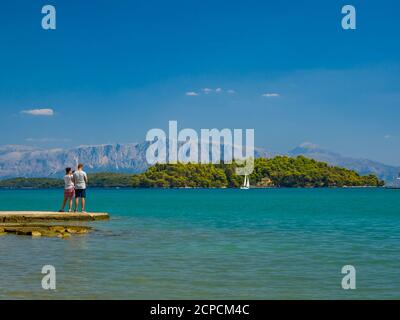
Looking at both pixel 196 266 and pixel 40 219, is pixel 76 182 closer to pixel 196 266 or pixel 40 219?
pixel 40 219

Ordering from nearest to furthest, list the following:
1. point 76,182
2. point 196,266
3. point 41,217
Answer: point 196,266, point 76,182, point 41,217

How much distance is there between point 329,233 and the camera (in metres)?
39.1

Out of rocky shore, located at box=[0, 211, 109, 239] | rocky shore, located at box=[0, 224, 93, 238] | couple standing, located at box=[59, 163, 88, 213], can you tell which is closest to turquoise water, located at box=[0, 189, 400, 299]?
rocky shore, located at box=[0, 224, 93, 238]

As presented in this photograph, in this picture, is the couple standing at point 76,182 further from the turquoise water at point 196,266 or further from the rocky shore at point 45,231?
the turquoise water at point 196,266

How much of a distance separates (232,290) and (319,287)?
2576 millimetres

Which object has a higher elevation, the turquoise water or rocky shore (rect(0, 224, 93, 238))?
rocky shore (rect(0, 224, 93, 238))

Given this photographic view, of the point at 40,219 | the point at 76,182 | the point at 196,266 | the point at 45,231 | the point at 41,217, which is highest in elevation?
the point at 76,182

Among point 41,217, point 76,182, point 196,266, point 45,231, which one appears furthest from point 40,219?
point 196,266

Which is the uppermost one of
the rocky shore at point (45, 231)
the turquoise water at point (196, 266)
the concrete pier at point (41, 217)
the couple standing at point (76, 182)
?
the couple standing at point (76, 182)

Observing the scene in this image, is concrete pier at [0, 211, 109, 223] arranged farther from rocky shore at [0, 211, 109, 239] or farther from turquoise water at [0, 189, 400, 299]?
turquoise water at [0, 189, 400, 299]

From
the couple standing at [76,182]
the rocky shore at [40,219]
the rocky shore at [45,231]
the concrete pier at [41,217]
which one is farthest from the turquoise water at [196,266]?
the concrete pier at [41,217]

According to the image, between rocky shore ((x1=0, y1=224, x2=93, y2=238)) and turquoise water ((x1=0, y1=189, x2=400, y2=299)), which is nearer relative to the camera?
turquoise water ((x1=0, y1=189, x2=400, y2=299))
